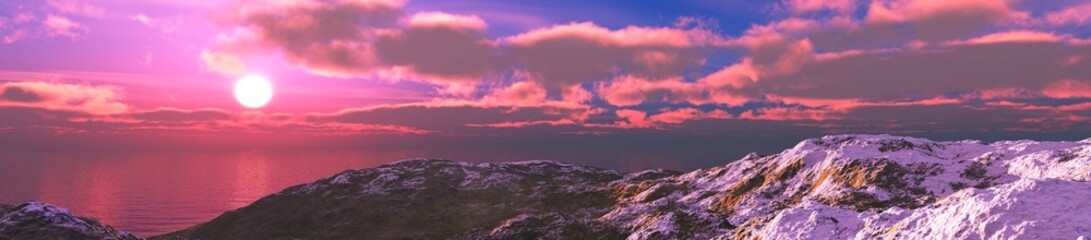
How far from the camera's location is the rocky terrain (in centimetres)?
3450

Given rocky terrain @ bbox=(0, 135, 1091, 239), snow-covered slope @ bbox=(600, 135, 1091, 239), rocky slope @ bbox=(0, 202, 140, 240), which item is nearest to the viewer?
snow-covered slope @ bbox=(600, 135, 1091, 239)

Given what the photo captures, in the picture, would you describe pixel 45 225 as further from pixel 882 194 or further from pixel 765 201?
pixel 882 194

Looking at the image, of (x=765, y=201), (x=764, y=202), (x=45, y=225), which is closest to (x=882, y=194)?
(x=764, y=202)

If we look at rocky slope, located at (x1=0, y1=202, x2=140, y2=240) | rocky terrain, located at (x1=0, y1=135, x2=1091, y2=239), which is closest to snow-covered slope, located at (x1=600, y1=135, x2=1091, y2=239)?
rocky terrain, located at (x1=0, y1=135, x2=1091, y2=239)

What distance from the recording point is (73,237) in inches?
2378

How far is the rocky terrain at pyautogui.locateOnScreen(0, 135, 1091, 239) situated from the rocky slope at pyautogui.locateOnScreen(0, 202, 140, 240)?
35.9 inches

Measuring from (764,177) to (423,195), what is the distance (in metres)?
97.5

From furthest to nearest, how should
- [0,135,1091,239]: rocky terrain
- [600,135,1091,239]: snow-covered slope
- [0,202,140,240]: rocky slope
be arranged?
[0,202,140,240]: rocky slope
[0,135,1091,239]: rocky terrain
[600,135,1091,239]: snow-covered slope

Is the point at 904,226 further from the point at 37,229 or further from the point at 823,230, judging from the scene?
the point at 37,229

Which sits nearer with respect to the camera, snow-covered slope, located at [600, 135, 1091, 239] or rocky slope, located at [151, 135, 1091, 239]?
snow-covered slope, located at [600, 135, 1091, 239]

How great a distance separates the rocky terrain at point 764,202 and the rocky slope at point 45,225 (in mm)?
912

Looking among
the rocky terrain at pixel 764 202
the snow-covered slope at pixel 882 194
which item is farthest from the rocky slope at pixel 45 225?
the snow-covered slope at pixel 882 194

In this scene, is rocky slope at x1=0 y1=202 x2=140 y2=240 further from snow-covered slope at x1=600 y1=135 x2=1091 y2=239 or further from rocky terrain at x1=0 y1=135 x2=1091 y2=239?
snow-covered slope at x1=600 y1=135 x2=1091 y2=239

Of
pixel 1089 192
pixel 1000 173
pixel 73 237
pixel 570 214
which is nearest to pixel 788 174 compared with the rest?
pixel 1000 173
